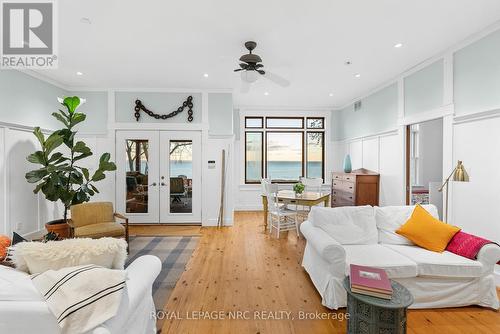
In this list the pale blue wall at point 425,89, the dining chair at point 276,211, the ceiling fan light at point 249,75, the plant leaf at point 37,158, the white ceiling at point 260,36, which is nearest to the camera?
the white ceiling at point 260,36

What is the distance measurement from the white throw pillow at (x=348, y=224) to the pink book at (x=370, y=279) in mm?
880

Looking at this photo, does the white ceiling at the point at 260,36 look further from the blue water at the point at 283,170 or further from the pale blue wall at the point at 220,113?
the blue water at the point at 283,170

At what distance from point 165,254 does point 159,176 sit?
2.01 meters

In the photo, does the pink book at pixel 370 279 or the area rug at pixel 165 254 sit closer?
the pink book at pixel 370 279

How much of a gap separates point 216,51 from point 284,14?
47.6 inches

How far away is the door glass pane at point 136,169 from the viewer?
518cm

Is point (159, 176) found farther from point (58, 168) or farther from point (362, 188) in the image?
point (362, 188)

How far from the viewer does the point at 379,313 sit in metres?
1.70

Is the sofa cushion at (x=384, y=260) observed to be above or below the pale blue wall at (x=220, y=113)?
below

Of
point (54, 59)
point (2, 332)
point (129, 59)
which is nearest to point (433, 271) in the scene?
point (2, 332)

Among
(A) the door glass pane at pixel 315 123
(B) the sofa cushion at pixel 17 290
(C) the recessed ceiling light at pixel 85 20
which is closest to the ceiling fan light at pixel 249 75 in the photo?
(C) the recessed ceiling light at pixel 85 20

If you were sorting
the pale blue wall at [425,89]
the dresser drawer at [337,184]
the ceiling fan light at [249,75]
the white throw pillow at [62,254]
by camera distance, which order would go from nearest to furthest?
the white throw pillow at [62,254], the ceiling fan light at [249,75], the pale blue wall at [425,89], the dresser drawer at [337,184]

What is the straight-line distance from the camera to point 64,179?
3793 millimetres

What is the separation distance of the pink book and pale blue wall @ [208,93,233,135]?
12.8ft
